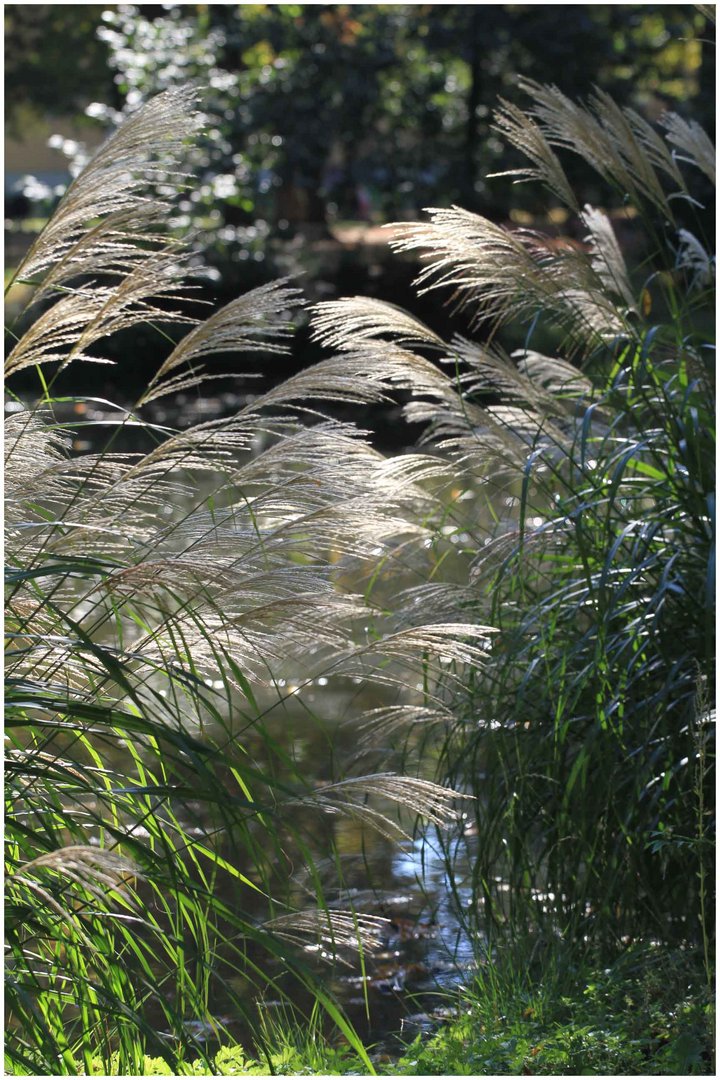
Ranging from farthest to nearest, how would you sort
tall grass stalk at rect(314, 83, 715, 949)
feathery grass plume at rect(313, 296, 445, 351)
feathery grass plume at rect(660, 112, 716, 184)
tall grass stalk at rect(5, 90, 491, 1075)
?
feathery grass plume at rect(660, 112, 716, 184) < feathery grass plume at rect(313, 296, 445, 351) < tall grass stalk at rect(314, 83, 715, 949) < tall grass stalk at rect(5, 90, 491, 1075)

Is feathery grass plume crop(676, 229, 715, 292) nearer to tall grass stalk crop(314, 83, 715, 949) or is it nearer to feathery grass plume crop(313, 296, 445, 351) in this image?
tall grass stalk crop(314, 83, 715, 949)

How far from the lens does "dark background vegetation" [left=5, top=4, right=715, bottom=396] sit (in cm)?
1870

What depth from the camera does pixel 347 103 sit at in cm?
2047

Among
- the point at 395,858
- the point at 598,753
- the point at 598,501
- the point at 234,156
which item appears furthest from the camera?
the point at 234,156

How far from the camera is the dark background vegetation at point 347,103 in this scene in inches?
736

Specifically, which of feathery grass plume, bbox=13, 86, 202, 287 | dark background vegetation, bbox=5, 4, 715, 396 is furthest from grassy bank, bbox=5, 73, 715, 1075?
dark background vegetation, bbox=5, 4, 715, 396

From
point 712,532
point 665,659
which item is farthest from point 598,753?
point 712,532

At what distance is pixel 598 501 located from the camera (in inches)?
155

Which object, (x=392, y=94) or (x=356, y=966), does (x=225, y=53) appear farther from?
(x=356, y=966)

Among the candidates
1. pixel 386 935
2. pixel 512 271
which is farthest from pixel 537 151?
pixel 386 935

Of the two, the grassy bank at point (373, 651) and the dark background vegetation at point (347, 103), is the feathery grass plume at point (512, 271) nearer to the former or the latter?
the grassy bank at point (373, 651)

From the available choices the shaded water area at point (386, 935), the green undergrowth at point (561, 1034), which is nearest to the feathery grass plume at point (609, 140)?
the shaded water area at point (386, 935)

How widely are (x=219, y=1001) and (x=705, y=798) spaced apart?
1.73 metres

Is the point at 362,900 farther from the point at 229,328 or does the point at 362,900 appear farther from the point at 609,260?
the point at 229,328
